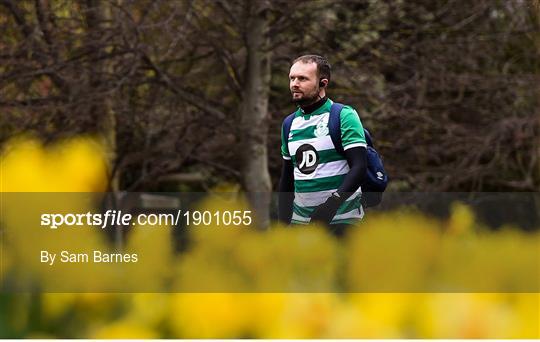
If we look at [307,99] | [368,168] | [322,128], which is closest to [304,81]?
[307,99]

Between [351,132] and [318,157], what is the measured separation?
14 cm

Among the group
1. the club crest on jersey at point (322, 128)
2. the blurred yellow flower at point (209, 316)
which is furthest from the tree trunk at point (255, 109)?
the blurred yellow flower at point (209, 316)

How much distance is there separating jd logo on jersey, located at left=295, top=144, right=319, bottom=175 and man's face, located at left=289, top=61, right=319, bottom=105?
159 millimetres

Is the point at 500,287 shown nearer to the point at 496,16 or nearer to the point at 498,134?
A: the point at 498,134

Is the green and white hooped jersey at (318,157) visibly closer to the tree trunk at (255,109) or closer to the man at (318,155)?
the man at (318,155)

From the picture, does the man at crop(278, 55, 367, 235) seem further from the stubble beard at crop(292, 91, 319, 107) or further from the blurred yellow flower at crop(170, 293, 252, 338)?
the blurred yellow flower at crop(170, 293, 252, 338)

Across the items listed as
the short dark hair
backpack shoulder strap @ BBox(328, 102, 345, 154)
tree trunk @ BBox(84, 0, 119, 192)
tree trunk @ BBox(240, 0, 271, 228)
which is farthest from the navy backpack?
tree trunk @ BBox(240, 0, 271, 228)

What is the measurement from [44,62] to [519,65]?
5.87 metres

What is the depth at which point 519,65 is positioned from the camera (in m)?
12.4

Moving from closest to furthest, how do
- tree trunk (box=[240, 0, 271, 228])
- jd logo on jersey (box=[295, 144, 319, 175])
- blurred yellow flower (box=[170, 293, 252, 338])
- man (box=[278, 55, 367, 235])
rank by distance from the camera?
blurred yellow flower (box=[170, 293, 252, 338]), man (box=[278, 55, 367, 235]), jd logo on jersey (box=[295, 144, 319, 175]), tree trunk (box=[240, 0, 271, 228])

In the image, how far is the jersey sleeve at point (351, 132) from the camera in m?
3.45

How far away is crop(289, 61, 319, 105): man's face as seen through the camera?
3.47 meters

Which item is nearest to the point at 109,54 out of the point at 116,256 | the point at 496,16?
the point at 496,16

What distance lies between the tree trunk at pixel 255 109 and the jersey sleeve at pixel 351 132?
17.9 feet
